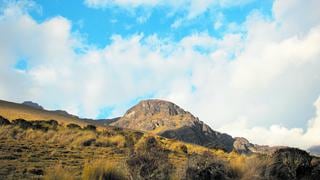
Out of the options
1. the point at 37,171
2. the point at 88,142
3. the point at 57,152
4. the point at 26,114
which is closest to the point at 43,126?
the point at 88,142

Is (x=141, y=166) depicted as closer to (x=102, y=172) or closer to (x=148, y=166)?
(x=148, y=166)

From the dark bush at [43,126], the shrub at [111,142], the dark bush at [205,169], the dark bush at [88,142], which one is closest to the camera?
the dark bush at [205,169]

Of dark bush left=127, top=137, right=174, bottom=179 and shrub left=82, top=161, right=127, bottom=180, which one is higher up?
dark bush left=127, top=137, right=174, bottom=179

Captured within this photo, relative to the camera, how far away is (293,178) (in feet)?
56.6

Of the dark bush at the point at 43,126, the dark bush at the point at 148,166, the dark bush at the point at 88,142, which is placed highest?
the dark bush at the point at 43,126

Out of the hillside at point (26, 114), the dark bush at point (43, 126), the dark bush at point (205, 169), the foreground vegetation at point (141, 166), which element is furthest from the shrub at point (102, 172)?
the hillside at point (26, 114)

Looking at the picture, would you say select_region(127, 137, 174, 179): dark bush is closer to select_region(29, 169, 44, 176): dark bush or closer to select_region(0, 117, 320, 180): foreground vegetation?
select_region(0, 117, 320, 180): foreground vegetation

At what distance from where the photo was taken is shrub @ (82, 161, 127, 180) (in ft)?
48.6

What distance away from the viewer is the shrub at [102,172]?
14.8 m

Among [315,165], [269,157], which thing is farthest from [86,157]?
[315,165]

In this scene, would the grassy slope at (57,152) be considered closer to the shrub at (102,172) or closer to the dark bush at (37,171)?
the dark bush at (37,171)

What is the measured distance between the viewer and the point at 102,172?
1516 centimetres

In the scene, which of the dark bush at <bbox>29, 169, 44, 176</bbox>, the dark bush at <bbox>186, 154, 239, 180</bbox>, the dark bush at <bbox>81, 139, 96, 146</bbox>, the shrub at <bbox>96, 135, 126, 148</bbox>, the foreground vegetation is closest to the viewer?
the foreground vegetation

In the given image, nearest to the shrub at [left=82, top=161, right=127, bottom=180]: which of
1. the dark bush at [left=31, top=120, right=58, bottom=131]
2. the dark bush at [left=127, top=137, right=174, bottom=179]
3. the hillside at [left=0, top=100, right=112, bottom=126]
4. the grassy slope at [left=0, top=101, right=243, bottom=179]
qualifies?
the grassy slope at [left=0, top=101, right=243, bottom=179]
